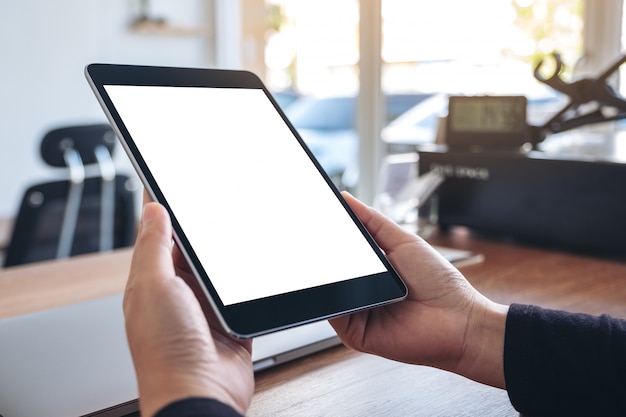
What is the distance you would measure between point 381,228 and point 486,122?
0.71m

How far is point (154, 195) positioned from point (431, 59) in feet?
7.22

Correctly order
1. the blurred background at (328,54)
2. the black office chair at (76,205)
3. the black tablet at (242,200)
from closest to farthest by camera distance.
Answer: the black tablet at (242,200)
the black office chair at (76,205)
the blurred background at (328,54)

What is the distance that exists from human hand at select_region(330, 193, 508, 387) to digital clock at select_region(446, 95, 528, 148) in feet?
2.24

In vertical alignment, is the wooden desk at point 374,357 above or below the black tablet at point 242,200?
below

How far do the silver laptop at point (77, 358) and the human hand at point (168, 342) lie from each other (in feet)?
0.39

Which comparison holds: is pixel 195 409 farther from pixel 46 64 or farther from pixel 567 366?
pixel 46 64

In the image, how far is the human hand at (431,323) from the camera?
0.59 m

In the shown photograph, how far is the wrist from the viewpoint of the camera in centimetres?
57

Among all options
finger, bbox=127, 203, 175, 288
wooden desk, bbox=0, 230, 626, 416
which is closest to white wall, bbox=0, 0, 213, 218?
wooden desk, bbox=0, 230, 626, 416

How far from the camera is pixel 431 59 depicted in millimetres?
2566

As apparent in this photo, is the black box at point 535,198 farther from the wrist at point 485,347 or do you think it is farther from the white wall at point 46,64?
the white wall at point 46,64

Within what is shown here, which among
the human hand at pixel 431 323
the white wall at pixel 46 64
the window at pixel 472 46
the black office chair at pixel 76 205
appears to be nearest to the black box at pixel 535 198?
the window at pixel 472 46

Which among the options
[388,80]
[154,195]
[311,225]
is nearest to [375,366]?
[311,225]

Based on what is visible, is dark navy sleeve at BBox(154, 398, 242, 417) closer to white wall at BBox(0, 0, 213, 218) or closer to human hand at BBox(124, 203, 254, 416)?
human hand at BBox(124, 203, 254, 416)
